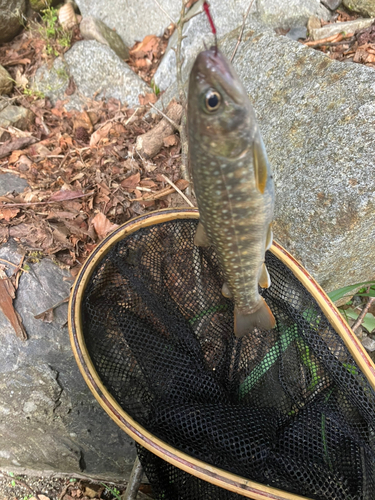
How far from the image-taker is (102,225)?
291 centimetres

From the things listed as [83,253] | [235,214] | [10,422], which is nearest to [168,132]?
[83,253]

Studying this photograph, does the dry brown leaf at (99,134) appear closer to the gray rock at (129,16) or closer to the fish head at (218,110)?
the gray rock at (129,16)

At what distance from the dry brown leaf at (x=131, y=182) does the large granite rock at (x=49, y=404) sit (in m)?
1.20

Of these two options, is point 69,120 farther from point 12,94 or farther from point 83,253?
point 83,253

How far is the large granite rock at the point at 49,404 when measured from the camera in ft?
8.02

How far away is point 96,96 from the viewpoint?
4.15 metres

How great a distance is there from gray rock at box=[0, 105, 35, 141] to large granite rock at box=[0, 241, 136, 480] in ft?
7.24

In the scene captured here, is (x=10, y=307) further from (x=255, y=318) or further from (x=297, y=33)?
(x=297, y=33)

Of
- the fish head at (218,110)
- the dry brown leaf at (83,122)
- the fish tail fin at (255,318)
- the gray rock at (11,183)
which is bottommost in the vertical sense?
the fish tail fin at (255,318)

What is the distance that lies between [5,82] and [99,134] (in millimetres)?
1467

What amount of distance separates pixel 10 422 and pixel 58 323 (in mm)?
803

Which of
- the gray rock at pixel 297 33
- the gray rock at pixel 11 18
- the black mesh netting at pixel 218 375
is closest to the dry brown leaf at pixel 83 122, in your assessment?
the gray rock at pixel 11 18

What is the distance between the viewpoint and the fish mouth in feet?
3.79

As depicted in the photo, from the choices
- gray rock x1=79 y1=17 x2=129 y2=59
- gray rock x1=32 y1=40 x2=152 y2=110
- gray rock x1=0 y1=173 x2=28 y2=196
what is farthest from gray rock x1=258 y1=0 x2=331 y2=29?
gray rock x1=0 y1=173 x2=28 y2=196
